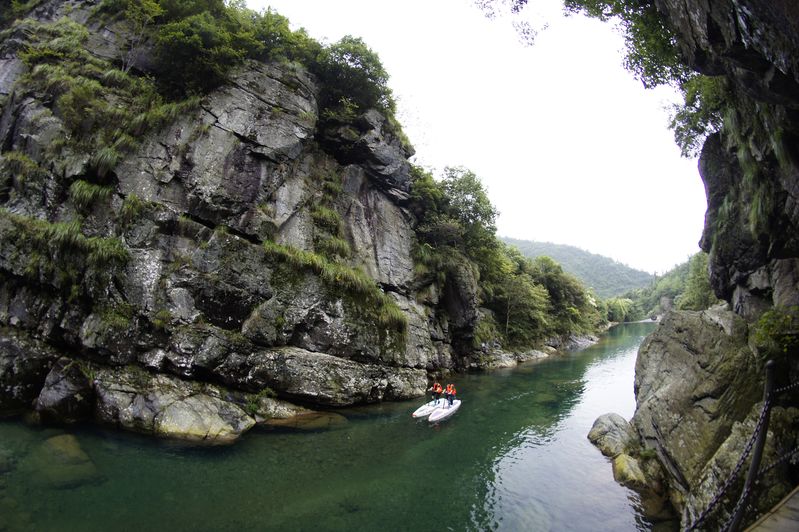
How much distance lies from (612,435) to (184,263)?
725 inches

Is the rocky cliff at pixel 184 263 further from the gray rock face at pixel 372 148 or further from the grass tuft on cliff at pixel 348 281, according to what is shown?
the gray rock face at pixel 372 148

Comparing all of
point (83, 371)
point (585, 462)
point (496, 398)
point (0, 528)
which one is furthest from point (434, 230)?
point (0, 528)

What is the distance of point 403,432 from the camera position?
15.6m

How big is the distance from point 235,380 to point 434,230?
56.7ft

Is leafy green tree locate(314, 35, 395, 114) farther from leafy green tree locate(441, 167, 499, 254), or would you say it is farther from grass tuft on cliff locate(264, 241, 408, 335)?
grass tuft on cliff locate(264, 241, 408, 335)

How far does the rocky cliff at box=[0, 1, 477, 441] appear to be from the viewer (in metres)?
14.3

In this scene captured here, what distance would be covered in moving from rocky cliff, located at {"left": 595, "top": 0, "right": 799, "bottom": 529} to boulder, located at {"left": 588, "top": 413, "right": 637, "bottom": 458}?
0.29 m

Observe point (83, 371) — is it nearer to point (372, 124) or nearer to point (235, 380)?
point (235, 380)

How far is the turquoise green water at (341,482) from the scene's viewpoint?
9.10m

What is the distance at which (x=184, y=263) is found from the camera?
16453 mm

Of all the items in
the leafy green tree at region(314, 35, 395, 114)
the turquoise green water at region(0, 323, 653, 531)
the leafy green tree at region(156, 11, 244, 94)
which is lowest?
the turquoise green water at region(0, 323, 653, 531)

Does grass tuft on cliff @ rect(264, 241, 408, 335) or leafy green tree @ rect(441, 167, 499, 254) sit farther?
leafy green tree @ rect(441, 167, 499, 254)

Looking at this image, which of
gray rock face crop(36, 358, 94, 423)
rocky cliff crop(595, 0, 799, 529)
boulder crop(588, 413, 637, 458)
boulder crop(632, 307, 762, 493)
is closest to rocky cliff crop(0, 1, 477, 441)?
gray rock face crop(36, 358, 94, 423)

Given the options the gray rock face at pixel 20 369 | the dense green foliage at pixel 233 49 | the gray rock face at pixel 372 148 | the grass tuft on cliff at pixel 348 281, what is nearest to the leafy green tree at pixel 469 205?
the gray rock face at pixel 372 148
